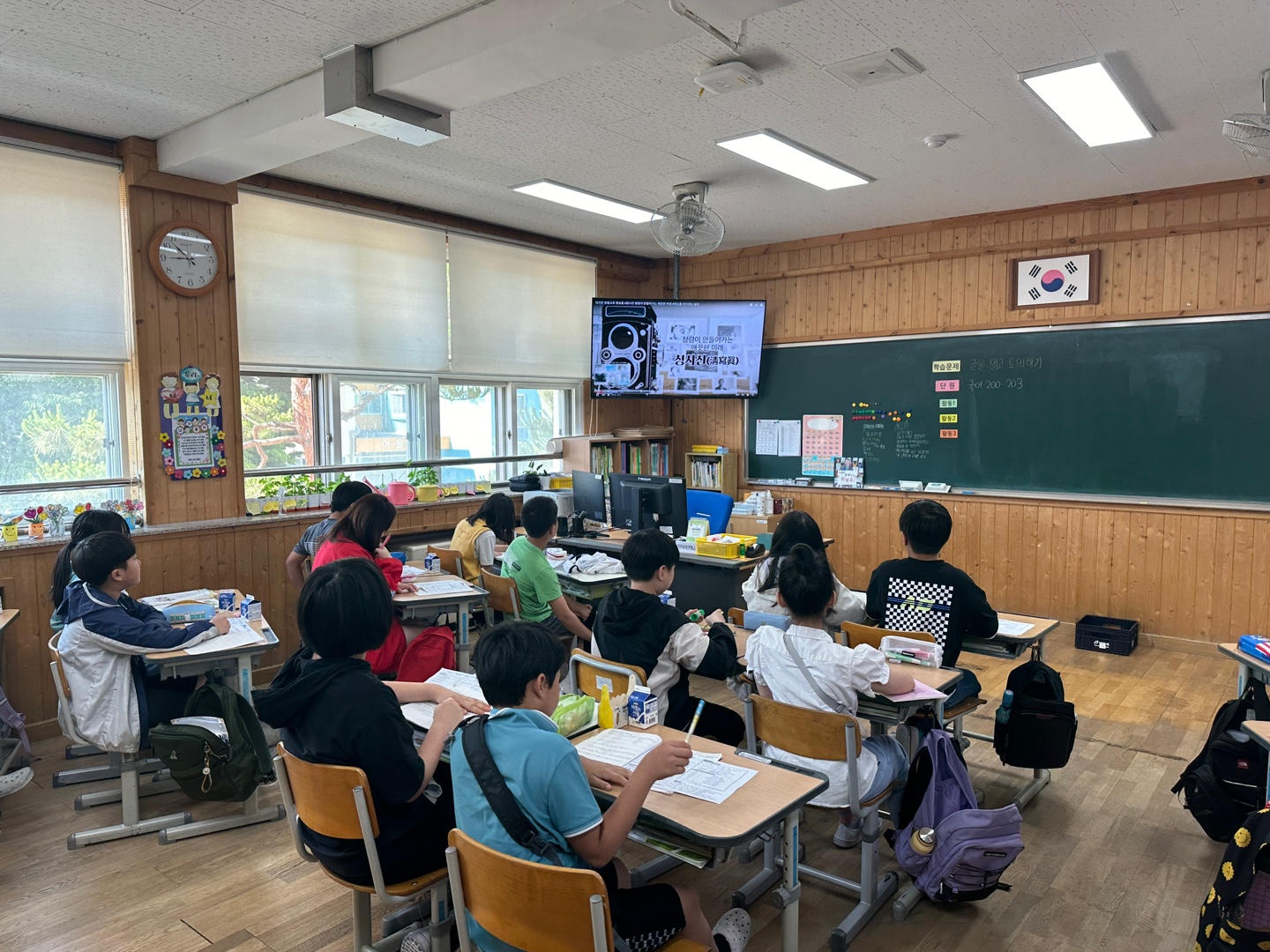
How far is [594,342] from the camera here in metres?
7.38

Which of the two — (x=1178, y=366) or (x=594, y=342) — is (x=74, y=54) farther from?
(x=1178, y=366)

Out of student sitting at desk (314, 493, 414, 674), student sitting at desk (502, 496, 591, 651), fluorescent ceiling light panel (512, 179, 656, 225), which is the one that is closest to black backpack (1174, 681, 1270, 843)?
student sitting at desk (502, 496, 591, 651)

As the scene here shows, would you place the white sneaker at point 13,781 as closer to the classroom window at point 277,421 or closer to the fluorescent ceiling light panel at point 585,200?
the classroom window at point 277,421

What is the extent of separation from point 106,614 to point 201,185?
2749 millimetres

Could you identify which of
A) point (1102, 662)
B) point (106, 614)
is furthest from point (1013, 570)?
point (106, 614)

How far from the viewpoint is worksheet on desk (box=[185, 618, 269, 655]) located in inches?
126

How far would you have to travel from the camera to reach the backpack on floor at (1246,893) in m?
1.89

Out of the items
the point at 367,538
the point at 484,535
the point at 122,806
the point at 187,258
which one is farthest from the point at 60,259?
the point at 122,806

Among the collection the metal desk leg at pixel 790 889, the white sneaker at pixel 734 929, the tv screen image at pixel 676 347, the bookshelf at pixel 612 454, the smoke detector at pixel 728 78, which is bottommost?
the white sneaker at pixel 734 929

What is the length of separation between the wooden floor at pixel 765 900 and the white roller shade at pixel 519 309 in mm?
3898

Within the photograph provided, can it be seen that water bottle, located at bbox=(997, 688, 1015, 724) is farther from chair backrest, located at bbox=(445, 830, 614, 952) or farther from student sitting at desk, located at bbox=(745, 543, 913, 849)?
chair backrest, located at bbox=(445, 830, 614, 952)

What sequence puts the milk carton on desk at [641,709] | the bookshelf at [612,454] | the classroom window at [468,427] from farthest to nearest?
1. the bookshelf at [612,454]
2. the classroom window at [468,427]
3. the milk carton on desk at [641,709]

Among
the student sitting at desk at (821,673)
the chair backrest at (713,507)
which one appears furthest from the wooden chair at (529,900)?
the chair backrest at (713,507)

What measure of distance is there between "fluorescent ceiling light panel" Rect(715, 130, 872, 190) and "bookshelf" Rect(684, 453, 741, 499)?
2.82 m
